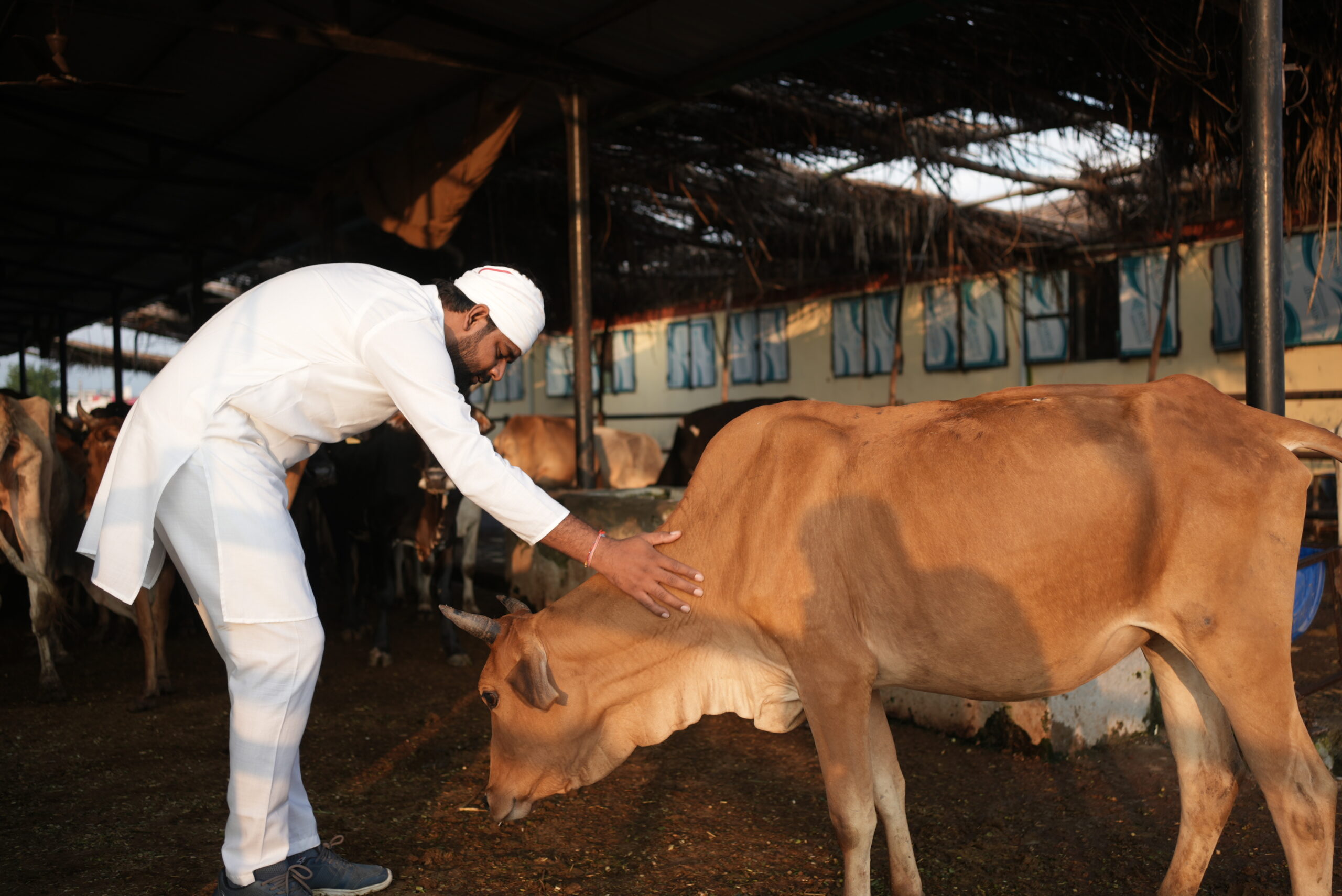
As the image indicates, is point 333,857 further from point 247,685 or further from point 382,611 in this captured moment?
point 382,611

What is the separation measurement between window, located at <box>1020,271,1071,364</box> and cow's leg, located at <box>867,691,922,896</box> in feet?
35.7

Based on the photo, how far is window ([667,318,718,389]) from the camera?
18547 mm

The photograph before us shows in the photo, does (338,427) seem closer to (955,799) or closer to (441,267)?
(955,799)

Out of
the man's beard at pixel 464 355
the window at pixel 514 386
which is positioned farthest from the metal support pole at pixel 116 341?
the man's beard at pixel 464 355

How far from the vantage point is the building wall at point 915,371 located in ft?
35.9

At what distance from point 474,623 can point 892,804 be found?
4.83ft

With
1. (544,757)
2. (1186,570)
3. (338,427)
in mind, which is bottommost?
(544,757)

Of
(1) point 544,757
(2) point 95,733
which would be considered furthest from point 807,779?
(2) point 95,733

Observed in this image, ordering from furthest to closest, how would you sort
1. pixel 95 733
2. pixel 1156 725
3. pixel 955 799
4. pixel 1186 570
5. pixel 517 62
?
pixel 517 62 < pixel 95 733 < pixel 1156 725 < pixel 955 799 < pixel 1186 570

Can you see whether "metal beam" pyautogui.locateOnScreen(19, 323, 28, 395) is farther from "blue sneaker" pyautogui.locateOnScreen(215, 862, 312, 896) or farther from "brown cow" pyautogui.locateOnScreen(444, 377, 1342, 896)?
"brown cow" pyautogui.locateOnScreen(444, 377, 1342, 896)

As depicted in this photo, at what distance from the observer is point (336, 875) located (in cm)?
329

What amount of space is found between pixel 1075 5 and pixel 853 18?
132cm

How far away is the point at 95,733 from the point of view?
17.6 ft

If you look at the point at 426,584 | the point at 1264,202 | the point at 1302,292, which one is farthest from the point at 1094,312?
the point at 1264,202
